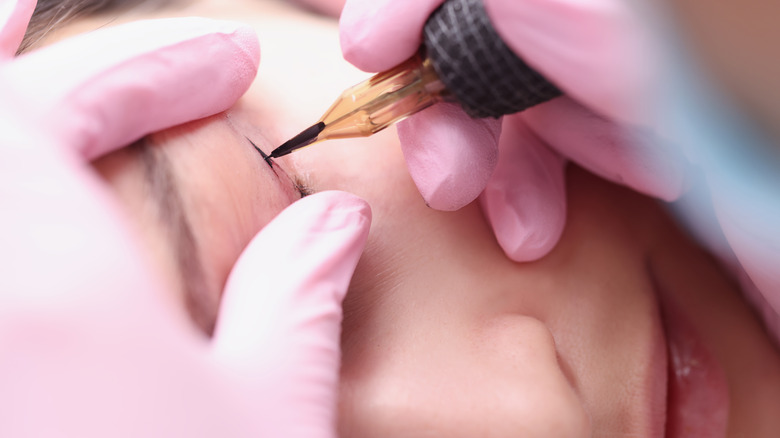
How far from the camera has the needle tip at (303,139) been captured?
2.21 ft

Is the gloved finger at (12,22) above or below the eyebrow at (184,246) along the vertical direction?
above

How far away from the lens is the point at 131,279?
18.3 inches

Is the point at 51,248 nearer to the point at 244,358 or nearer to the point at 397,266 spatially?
the point at 244,358

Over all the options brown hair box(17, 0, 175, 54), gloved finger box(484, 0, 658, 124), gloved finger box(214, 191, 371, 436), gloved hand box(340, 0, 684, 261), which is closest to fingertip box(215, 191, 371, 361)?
gloved finger box(214, 191, 371, 436)

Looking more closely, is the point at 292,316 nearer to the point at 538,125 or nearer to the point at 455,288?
the point at 455,288

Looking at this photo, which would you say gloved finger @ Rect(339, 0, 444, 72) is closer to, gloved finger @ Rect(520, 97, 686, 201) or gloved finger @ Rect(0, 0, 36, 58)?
gloved finger @ Rect(520, 97, 686, 201)

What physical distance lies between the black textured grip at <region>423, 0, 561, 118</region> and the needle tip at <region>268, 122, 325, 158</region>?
15 cm

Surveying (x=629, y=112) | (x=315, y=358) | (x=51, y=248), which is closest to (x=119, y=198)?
(x=51, y=248)

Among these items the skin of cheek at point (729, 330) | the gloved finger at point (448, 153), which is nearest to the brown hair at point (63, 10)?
the gloved finger at point (448, 153)

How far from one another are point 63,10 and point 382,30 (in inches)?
21.6

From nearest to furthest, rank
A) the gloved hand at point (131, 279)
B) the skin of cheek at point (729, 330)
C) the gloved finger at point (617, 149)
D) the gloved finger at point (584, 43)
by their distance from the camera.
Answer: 1. the gloved hand at point (131, 279)
2. the gloved finger at point (584, 43)
3. the gloved finger at point (617, 149)
4. the skin of cheek at point (729, 330)

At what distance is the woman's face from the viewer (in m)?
0.63

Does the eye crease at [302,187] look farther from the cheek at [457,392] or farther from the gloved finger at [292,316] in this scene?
the cheek at [457,392]

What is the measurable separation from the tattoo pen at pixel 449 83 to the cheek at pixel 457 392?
0.26m
